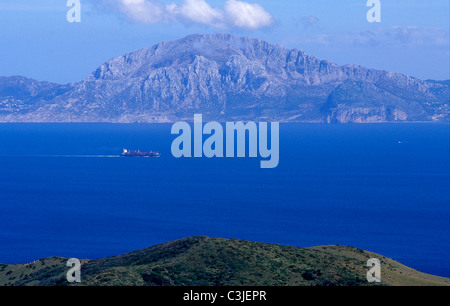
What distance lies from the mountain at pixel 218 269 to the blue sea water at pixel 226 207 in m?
35.5

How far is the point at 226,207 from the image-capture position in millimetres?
119812

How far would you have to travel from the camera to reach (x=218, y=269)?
4103cm

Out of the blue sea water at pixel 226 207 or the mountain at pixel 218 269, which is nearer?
the mountain at pixel 218 269

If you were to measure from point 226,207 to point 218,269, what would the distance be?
78.8 m

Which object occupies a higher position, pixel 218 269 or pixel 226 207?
pixel 226 207

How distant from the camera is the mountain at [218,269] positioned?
1528 inches

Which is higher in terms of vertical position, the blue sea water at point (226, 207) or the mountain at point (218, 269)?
the blue sea water at point (226, 207)

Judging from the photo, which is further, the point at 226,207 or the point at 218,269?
the point at 226,207

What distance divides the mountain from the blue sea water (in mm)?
35476

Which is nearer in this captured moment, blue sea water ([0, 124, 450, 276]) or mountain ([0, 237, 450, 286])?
mountain ([0, 237, 450, 286])

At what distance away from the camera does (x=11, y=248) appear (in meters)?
90.4

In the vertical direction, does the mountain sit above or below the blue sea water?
below

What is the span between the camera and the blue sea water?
92.3 meters
